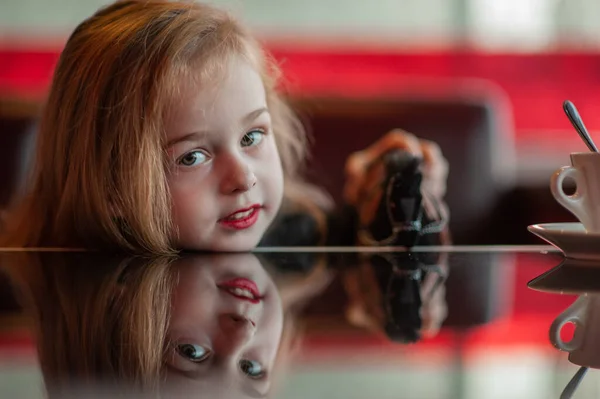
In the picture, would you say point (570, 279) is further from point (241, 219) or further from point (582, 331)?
point (241, 219)

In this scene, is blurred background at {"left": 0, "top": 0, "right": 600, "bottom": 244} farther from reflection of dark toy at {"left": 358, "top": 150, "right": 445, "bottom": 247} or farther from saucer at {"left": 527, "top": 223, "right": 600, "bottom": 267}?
saucer at {"left": 527, "top": 223, "right": 600, "bottom": 267}

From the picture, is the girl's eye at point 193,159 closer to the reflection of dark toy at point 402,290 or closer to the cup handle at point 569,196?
the reflection of dark toy at point 402,290

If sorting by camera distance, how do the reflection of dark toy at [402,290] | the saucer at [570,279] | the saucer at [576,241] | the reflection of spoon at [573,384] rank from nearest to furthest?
the reflection of spoon at [573,384]
the reflection of dark toy at [402,290]
the saucer at [570,279]
the saucer at [576,241]

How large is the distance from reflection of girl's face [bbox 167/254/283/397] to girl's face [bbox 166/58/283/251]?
23 cm

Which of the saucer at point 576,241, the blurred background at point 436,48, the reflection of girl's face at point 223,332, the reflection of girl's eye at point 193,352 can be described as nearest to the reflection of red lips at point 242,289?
the reflection of girl's face at point 223,332

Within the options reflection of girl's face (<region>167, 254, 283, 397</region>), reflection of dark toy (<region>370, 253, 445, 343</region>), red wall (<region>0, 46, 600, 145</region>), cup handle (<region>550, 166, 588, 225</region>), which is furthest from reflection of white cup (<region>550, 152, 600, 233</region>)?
red wall (<region>0, 46, 600, 145</region>)

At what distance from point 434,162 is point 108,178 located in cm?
72

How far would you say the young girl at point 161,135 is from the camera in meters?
0.76

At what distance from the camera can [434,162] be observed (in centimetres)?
135

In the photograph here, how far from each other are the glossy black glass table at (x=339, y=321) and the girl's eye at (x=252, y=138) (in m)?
0.19

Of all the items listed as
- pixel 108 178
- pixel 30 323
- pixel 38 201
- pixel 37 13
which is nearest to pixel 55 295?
pixel 30 323

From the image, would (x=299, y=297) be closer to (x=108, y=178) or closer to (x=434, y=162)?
(x=108, y=178)

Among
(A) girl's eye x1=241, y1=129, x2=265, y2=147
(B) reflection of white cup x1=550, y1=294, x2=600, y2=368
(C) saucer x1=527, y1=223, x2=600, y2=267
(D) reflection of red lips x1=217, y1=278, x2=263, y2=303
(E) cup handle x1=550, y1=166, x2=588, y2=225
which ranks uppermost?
(A) girl's eye x1=241, y1=129, x2=265, y2=147

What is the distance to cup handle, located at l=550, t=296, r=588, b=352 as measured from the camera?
0.99ft
